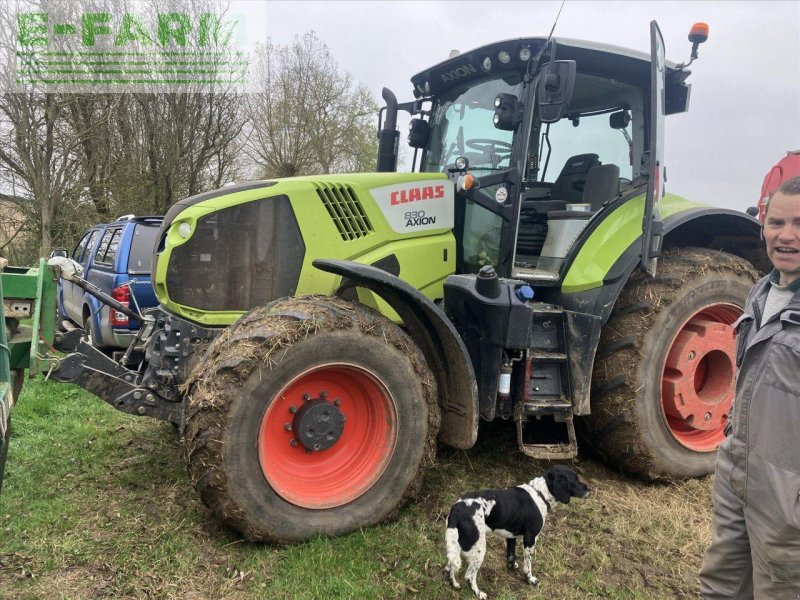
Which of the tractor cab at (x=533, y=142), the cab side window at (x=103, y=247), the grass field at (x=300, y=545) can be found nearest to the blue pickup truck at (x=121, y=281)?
the cab side window at (x=103, y=247)

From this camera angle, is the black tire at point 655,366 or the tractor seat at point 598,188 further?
the tractor seat at point 598,188

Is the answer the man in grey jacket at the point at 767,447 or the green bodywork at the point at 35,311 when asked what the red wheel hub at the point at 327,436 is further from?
the man in grey jacket at the point at 767,447

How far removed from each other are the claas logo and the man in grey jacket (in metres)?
2.13

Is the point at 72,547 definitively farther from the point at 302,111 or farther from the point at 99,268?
the point at 302,111

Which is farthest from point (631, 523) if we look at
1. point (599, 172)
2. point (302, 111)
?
point (302, 111)

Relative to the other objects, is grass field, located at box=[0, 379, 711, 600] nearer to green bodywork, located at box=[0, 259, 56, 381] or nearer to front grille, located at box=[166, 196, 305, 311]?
green bodywork, located at box=[0, 259, 56, 381]

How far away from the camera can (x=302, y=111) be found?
20422mm

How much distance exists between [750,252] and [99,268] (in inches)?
269

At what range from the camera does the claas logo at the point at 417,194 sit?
3.77 meters

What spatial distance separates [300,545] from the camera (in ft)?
9.59

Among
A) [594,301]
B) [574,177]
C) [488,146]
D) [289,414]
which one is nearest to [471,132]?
[488,146]

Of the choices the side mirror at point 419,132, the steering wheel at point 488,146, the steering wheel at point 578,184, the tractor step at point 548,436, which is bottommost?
the tractor step at point 548,436

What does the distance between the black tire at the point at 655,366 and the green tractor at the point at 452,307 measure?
0.05 feet

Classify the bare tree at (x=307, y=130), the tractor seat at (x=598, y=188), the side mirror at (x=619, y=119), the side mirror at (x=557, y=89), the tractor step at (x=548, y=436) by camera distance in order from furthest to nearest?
the bare tree at (x=307, y=130)
the side mirror at (x=619, y=119)
the tractor seat at (x=598, y=188)
the tractor step at (x=548, y=436)
the side mirror at (x=557, y=89)
